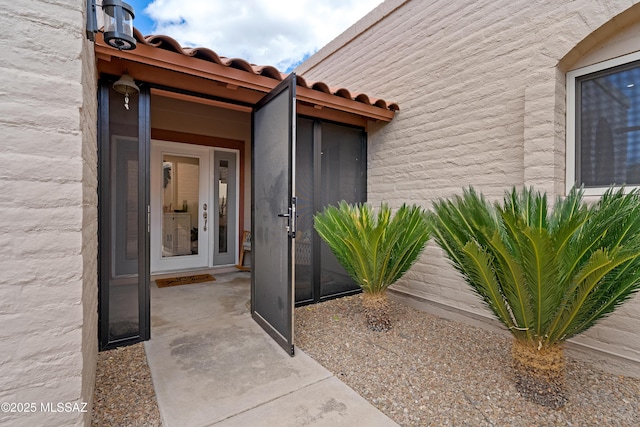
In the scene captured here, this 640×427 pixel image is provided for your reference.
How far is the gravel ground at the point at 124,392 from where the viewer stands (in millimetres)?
1874

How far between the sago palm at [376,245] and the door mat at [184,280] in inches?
115

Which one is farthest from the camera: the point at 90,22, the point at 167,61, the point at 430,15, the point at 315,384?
the point at 430,15

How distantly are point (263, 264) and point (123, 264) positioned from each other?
1.29 metres

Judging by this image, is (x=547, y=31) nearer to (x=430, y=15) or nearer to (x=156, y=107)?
(x=430, y=15)

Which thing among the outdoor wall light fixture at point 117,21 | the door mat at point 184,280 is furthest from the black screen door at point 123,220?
the door mat at point 184,280

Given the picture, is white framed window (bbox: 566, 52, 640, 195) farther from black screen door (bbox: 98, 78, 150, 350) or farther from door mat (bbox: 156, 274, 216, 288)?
door mat (bbox: 156, 274, 216, 288)

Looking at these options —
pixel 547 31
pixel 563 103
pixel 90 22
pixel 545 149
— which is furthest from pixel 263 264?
pixel 547 31

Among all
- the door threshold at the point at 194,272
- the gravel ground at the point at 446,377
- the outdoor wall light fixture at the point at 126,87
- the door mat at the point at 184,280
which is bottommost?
the gravel ground at the point at 446,377

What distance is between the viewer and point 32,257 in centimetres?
134

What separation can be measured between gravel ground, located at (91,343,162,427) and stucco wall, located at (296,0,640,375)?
306 centimetres

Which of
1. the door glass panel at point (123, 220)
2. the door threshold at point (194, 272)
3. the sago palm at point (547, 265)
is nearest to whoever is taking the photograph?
the sago palm at point (547, 265)

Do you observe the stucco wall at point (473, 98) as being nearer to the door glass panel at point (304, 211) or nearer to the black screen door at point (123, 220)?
the door glass panel at point (304, 211)

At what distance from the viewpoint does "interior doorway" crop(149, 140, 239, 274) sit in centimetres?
545

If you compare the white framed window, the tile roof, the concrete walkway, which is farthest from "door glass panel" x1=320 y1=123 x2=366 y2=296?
the white framed window
